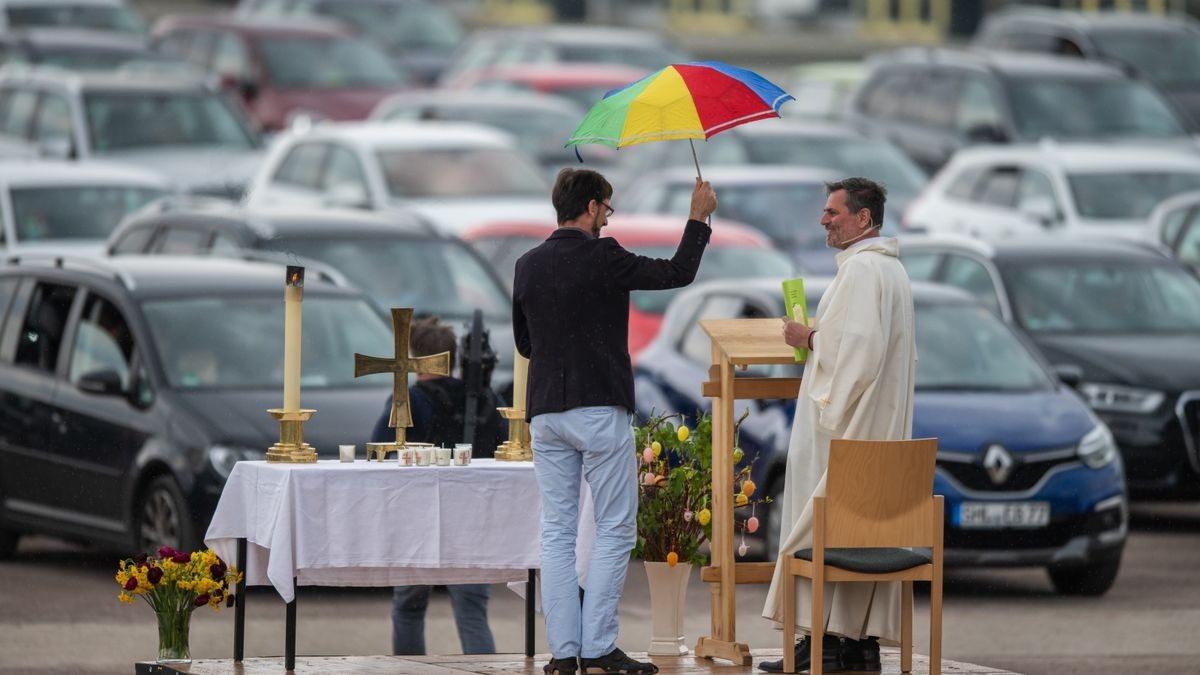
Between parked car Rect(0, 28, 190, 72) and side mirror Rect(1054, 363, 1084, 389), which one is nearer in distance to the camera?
side mirror Rect(1054, 363, 1084, 389)

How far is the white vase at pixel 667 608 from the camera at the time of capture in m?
9.84

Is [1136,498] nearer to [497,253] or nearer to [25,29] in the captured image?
[497,253]

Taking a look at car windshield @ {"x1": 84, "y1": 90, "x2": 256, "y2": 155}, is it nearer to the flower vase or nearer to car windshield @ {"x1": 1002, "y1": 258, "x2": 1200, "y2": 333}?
car windshield @ {"x1": 1002, "y1": 258, "x2": 1200, "y2": 333}

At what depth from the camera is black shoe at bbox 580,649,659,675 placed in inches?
357

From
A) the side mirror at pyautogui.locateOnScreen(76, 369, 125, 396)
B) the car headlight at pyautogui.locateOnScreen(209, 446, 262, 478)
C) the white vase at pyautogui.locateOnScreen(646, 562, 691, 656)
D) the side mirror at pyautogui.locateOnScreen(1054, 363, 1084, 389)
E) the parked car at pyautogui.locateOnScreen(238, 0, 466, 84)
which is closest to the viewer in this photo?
the white vase at pyautogui.locateOnScreen(646, 562, 691, 656)

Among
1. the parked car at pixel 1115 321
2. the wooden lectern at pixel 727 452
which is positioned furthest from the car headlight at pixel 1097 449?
the wooden lectern at pixel 727 452

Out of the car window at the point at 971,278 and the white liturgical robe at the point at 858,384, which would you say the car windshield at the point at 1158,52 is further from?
the white liturgical robe at the point at 858,384

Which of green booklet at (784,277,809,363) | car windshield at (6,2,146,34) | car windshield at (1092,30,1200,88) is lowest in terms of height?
green booklet at (784,277,809,363)

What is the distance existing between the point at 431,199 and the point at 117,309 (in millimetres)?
8120

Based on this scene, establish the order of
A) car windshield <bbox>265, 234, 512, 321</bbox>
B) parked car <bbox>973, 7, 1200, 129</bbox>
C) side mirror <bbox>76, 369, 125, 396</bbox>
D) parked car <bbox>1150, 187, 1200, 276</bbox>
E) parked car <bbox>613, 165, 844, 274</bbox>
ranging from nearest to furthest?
side mirror <bbox>76, 369, 125, 396</bbox>, car windshield <bbox>265, 234, 512, 321</bbox>, parked car <bbox>1150, 187, 1200, 276</bbox>, parked car <bbox>613, 165, 844, 274</bbox>, parked car <bbox>973, 7, 1200, 129</bbox>

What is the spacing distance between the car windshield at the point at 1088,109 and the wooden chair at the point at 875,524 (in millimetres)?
17899

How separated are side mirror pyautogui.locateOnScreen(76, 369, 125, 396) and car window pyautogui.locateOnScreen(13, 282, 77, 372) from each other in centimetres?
75

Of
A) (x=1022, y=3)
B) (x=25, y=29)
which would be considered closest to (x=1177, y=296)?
(x=25, y=29)

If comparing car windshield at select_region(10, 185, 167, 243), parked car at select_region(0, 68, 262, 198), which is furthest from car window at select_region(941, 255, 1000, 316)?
parked car at select_region(0, 68, 262, 198)
